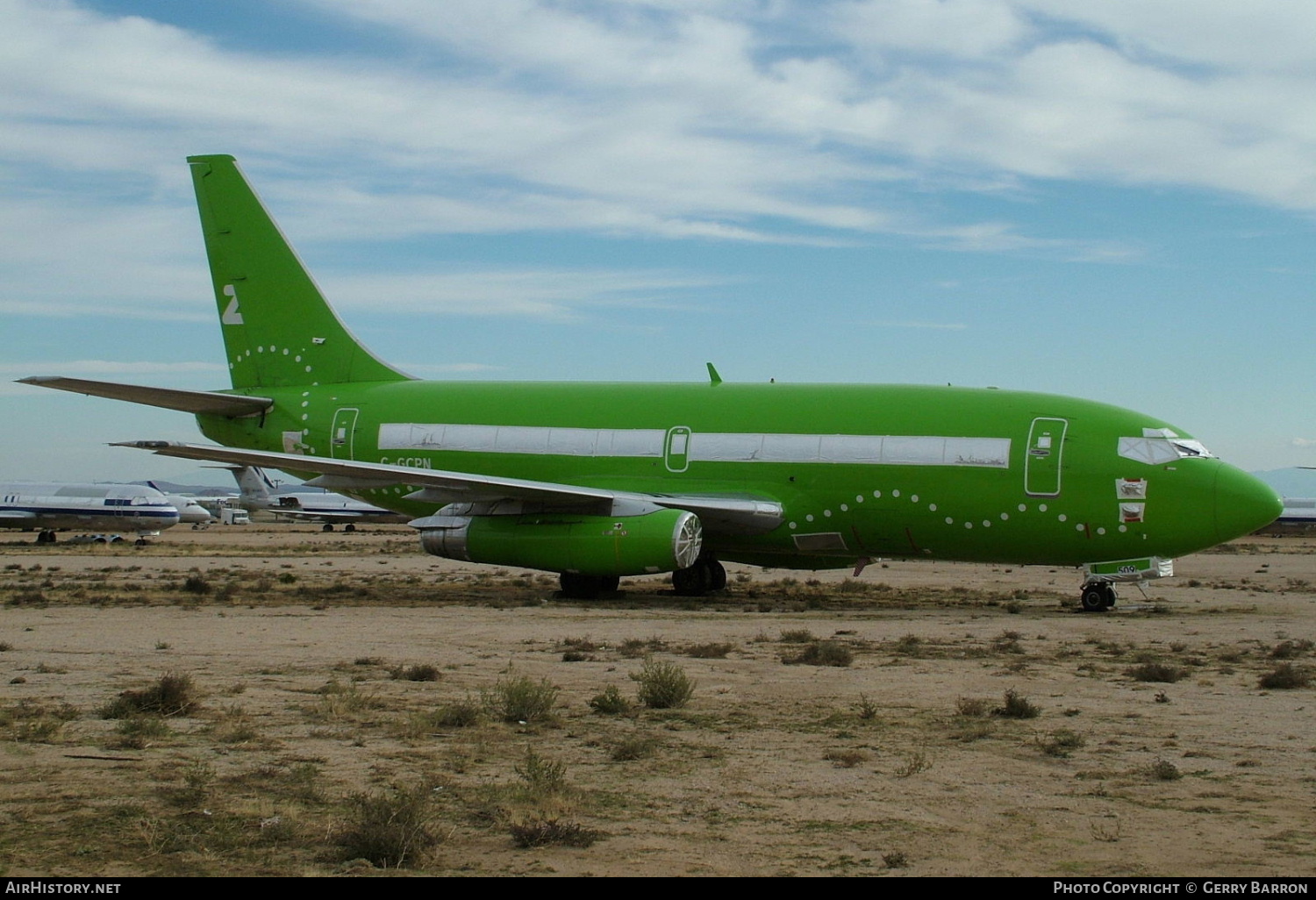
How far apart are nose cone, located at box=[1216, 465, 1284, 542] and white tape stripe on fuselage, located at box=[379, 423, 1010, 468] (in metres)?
3.50

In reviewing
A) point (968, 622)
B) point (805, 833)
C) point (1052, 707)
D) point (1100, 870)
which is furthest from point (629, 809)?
point (968, 622)

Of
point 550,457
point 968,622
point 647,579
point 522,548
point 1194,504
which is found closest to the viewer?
point 968,622

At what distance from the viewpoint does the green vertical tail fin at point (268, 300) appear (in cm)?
2927

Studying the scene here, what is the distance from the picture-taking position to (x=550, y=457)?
25.6 metres

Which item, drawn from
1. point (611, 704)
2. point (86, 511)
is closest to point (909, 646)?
point (611, 704)

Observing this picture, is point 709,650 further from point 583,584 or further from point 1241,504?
point 1241,504

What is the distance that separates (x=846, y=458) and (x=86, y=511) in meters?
43.4

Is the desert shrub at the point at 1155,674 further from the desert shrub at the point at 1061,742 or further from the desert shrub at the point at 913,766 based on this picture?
the desert shrub at the point at 913,766

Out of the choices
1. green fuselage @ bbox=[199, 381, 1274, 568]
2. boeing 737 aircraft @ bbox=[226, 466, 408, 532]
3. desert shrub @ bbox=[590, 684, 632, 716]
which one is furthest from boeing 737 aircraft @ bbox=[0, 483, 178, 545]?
desert shrub @ bbox=[590, 684, 632, 716]

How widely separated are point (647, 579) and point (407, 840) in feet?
82.6

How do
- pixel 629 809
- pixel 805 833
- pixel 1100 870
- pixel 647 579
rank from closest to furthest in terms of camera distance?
pixel 1100 870 < pixel 805 833 < pixel 629 809 < pixel 647 579

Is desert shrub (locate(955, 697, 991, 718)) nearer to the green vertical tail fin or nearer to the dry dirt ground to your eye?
the dry dirt ground

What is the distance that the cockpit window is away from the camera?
851 inches

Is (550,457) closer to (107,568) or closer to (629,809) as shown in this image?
(107,568)
